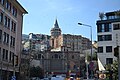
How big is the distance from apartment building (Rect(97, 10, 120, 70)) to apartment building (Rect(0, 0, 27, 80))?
1957 cm

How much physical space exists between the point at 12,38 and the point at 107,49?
2373 cm

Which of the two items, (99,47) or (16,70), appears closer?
(16,70)

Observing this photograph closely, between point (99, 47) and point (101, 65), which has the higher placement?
point (99, 47)

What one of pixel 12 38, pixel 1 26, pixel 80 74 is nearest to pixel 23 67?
pixel 12 38

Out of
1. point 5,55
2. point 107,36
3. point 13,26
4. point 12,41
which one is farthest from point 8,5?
point 107,36

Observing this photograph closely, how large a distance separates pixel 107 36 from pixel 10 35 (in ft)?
81.5

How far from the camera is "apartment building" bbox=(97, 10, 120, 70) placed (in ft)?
197

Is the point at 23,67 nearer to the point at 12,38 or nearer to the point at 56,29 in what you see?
the point at 12,38

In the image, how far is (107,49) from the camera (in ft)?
201

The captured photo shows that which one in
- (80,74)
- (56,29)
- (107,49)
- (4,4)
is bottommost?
(80,74)

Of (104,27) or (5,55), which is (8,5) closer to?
(5,55)

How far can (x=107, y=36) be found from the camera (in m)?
61.7

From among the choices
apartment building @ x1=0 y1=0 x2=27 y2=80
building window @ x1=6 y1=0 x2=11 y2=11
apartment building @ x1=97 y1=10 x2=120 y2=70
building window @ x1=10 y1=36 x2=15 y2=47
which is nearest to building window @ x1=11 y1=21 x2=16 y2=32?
apartment building @ x1=0 y1=0 x2=27 y2=80

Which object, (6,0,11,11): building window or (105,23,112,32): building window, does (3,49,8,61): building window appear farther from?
(105,23,112,32): building window
